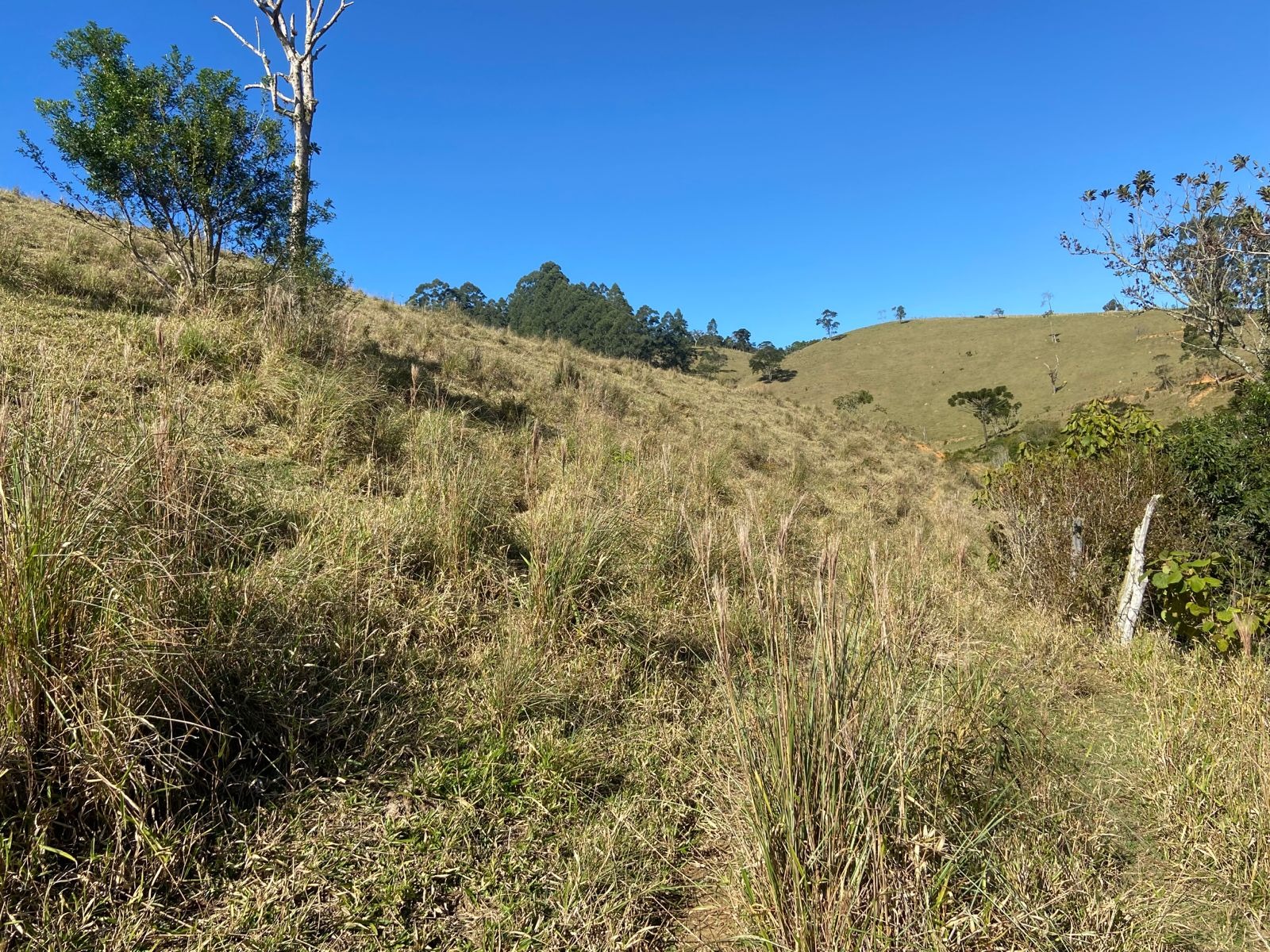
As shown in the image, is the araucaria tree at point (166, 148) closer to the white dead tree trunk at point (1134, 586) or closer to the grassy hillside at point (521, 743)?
the grassy hillside at point (521, 743)

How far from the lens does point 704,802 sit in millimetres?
2318

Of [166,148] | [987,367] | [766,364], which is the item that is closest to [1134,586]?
[166,148]

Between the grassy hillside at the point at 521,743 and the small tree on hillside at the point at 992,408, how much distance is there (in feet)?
144

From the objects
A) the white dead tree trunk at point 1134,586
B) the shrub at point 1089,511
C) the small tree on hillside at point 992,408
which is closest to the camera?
the white dead tree trunk at point 1134,586

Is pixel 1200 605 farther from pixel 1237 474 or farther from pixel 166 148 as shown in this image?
pixel 166 148

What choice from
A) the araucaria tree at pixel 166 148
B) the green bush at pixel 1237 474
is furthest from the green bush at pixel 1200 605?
the araucaria tree at pixel 166 148

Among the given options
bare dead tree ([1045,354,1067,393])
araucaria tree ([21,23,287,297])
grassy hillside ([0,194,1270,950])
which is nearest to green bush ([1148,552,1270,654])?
grassy hillside ([0,194,1270,950])

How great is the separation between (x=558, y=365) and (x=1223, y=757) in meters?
11.1

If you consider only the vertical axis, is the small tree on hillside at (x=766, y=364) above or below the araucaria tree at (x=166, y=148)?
above

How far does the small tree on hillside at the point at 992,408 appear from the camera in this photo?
42.1m

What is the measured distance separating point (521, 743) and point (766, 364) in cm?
7367

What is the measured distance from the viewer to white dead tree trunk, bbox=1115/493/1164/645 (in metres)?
4.33

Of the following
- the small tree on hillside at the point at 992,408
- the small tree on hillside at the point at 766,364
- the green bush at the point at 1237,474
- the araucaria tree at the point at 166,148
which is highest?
the small tree on hillside at the point at 766,364

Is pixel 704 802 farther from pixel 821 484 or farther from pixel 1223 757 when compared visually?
pixel 821 484
